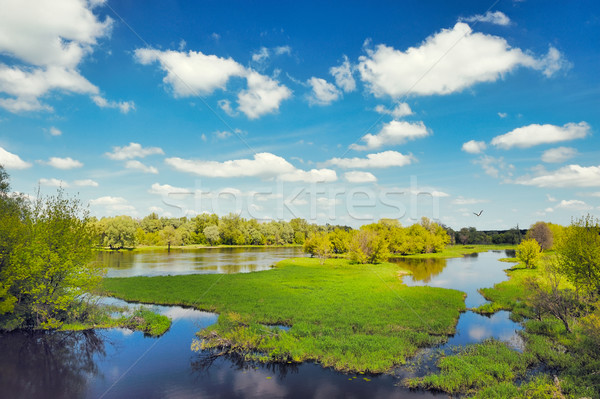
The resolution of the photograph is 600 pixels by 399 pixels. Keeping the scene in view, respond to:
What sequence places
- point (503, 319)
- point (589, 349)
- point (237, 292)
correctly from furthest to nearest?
1. point (237, 292)
2. point (503, 319)
3. point (589, 349)

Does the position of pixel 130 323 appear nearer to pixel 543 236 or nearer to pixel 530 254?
pixel 530 254

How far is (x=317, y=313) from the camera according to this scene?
2861 centimetres

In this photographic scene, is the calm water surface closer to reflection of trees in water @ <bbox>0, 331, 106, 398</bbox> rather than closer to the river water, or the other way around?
reflection of trees in water @ <bbox>0, 331, 106, 398</bbox>

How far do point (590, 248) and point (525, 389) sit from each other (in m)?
16.9

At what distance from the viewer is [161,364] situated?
63.7ft

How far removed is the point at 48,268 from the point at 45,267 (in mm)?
202

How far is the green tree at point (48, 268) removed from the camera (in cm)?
2331

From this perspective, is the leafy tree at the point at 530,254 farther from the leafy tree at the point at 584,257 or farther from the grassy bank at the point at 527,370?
the grassy bank at the point at 527,370

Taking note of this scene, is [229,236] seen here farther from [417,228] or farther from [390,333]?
[390,333]

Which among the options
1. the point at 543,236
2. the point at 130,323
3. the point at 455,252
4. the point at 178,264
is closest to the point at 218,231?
the point at 178,264

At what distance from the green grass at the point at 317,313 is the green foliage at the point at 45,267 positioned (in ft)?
34.5

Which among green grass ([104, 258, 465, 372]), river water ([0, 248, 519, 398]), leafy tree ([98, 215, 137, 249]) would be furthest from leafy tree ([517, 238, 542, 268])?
leafy tree ([98, 215, 137, 249])

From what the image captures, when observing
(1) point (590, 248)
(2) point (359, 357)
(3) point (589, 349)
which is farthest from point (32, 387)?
(1) point (590, 248)

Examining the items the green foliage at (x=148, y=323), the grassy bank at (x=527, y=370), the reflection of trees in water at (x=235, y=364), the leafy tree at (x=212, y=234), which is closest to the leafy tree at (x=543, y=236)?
the grassy bank at (x=527, y=370)
